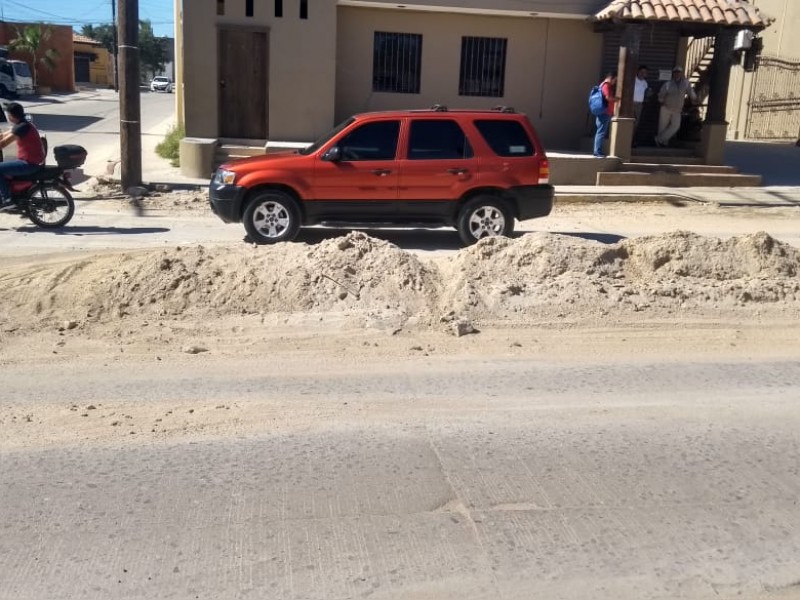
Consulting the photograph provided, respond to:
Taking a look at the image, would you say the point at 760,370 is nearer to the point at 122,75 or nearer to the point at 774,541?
the point at 774,541

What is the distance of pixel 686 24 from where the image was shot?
19125mm

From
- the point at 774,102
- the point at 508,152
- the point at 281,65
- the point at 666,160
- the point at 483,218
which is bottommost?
the point at 483,218

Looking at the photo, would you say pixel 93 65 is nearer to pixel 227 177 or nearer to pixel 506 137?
pixel 227 177

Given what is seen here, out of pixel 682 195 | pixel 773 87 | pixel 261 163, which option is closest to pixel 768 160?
pixel 682 195

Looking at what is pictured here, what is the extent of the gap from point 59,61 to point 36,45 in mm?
2144

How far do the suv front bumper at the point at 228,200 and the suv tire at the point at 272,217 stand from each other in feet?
0.39

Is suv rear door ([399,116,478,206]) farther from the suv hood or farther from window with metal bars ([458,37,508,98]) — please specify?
window with metal bars ([458,37,508,98])

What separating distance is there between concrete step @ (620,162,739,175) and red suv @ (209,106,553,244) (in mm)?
8198

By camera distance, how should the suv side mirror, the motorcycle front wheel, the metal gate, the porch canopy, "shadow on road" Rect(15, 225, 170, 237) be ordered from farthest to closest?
the metal gate → the porch canopy → "shadow on road" Rect(15, 225, 170, 237) → the motorcycle front wheel → the suv side mirror

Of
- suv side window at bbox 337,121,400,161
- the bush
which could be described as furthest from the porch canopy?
the bush

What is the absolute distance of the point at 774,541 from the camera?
13.5 ft

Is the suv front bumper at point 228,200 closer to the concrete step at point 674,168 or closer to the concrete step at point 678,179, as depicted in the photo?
the concrete step at point 678,179

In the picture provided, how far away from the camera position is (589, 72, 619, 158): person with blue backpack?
18.6 m

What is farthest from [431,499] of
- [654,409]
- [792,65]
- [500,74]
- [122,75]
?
[792,65]
